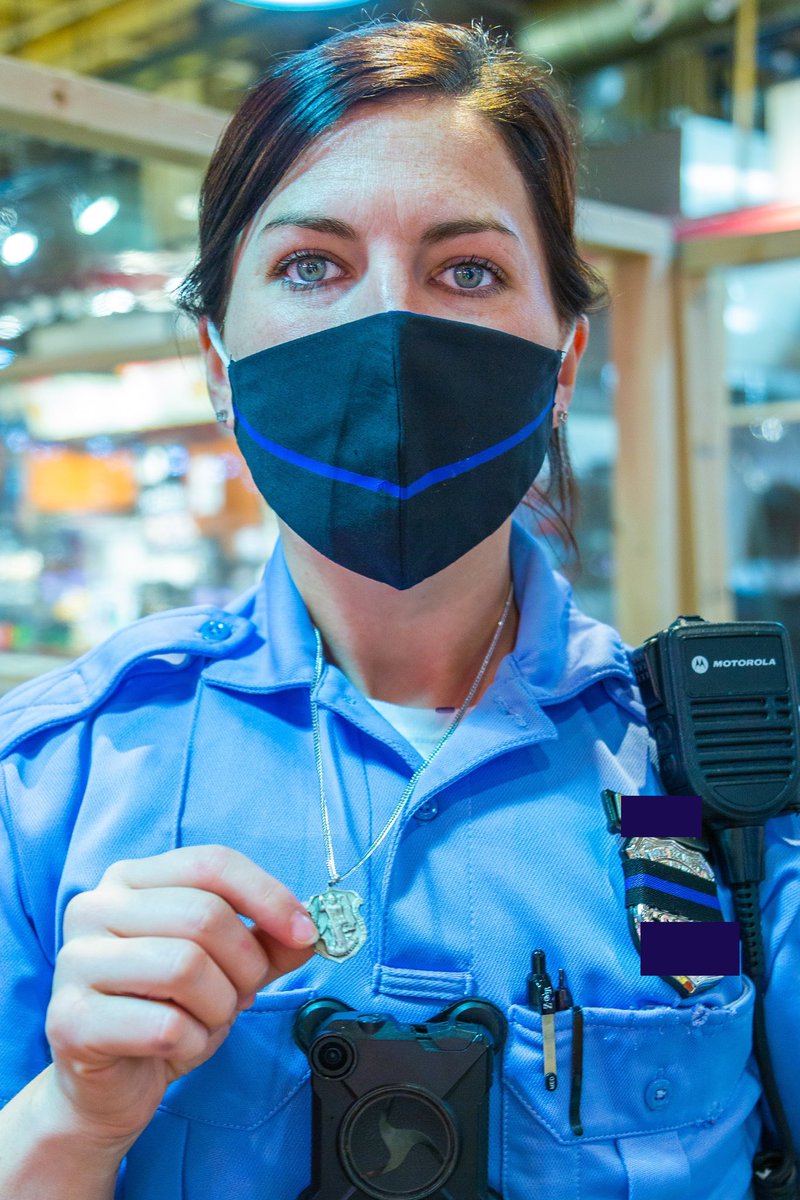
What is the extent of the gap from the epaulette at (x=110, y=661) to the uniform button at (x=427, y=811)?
0.25 m

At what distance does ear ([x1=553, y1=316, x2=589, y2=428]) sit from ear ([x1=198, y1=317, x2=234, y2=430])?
341mm

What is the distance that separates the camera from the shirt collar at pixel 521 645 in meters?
1.07

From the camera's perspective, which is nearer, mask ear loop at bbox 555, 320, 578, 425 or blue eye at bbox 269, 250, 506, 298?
blue eye at bbox 269, 250, 506, 298

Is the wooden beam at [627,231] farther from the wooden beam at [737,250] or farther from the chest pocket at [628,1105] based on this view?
the chest pocket at [628,1105]

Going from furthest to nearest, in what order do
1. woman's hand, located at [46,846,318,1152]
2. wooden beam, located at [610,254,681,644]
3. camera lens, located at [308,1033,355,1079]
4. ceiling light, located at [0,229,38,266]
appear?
wooden beam, located at [610,254,681,644], ceiling light, located at [0,229,38,266], camera lens, located at [308,1033,355,1079], woman's hand, located at [46,846,318,1152]

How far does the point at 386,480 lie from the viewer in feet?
3.26

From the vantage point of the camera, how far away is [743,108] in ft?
12.7

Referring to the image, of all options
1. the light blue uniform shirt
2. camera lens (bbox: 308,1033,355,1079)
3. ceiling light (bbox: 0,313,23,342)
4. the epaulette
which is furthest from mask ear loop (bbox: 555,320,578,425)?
ceiling light (bbox: 0,313,23,342)

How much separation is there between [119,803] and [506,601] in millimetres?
451

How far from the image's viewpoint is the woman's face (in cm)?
102

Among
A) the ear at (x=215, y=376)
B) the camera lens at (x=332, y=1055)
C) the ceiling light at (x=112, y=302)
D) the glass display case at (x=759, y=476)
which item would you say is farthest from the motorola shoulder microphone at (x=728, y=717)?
the ceiling light at (x=112, y=302)

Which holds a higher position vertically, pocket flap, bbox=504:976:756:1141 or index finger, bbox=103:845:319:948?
index finger, bbox=103:845:319:948

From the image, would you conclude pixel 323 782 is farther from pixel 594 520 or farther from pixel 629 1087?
pixel 594 520

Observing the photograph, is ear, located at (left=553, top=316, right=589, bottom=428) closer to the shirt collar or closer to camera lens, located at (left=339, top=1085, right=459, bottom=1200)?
the shirt collar
